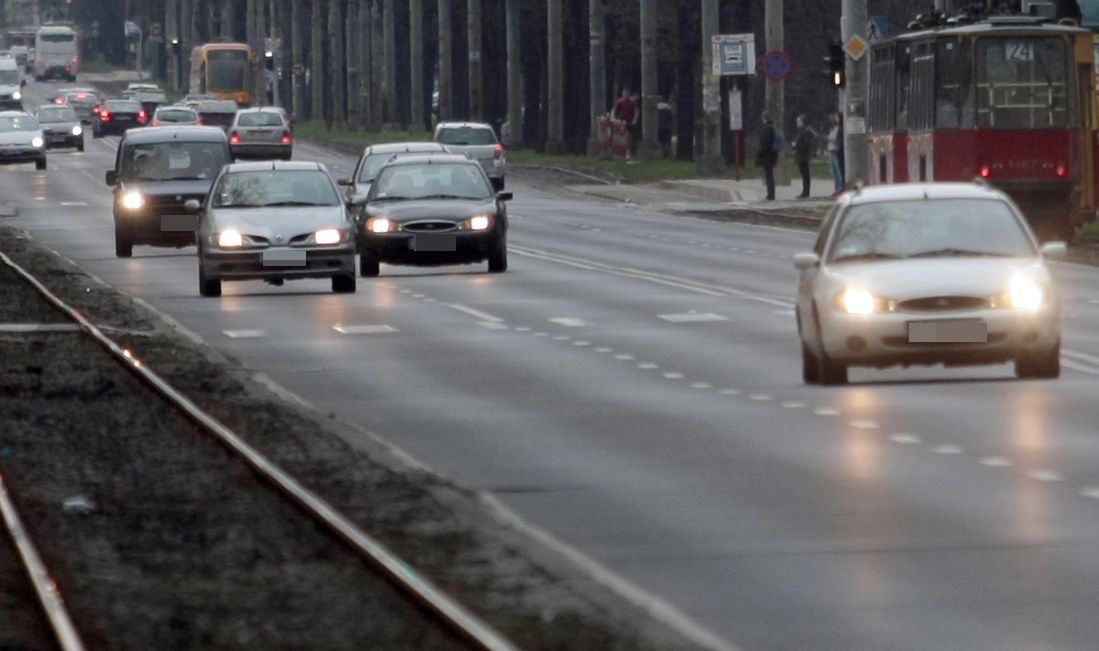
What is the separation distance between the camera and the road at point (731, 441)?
1085cm

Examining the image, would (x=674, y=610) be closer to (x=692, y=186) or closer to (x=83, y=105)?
(x=692, y=186)

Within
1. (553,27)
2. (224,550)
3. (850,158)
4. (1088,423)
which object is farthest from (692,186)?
(224,550)

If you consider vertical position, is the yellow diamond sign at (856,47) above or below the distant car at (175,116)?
above

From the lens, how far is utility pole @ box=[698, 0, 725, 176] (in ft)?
220

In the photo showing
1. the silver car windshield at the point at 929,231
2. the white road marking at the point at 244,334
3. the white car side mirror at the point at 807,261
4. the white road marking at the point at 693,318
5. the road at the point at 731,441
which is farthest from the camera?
the white road marking at the point at 693,318

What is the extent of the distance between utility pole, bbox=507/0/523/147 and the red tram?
56.7m

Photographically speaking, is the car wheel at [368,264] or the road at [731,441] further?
the car wheel at [368,264]

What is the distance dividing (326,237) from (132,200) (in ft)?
30.2

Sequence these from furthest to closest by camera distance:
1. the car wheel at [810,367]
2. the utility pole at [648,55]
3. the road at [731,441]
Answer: the utility pole at [648,55] < the car wheel at [810,367] < the road at [731,441]

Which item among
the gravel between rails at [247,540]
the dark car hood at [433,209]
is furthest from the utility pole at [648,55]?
the gravel between rails at [247,540]

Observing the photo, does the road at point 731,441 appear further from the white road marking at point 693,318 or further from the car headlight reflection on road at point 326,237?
the car headlight reflection on road at point 326,237

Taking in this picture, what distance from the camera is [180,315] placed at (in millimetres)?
29625

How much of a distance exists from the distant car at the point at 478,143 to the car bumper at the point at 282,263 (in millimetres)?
34489

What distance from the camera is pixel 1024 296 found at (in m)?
19.2
